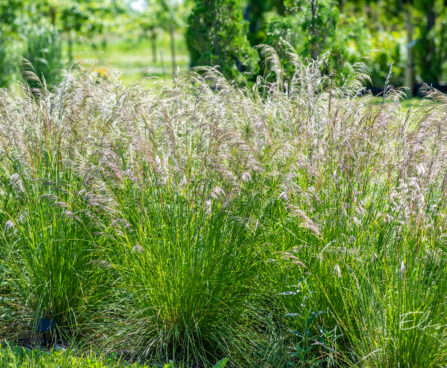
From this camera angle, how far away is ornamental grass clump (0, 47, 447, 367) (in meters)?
2.56

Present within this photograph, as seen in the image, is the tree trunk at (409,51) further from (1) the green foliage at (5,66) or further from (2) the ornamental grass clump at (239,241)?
(2) the ornamental grass clump at (239,241)

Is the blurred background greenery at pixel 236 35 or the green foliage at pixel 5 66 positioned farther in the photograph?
the green foliage at pixel 5 66

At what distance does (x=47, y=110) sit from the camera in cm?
345

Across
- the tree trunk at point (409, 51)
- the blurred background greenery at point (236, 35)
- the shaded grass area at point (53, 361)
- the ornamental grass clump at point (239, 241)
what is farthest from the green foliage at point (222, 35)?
the tree trunk at point (409, 51)

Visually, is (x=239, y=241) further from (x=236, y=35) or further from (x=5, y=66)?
(x=5, y=66)

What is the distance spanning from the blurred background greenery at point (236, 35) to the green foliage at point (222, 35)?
13 millimetres

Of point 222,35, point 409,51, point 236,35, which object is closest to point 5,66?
point 222,35

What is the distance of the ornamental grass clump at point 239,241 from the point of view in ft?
8.41

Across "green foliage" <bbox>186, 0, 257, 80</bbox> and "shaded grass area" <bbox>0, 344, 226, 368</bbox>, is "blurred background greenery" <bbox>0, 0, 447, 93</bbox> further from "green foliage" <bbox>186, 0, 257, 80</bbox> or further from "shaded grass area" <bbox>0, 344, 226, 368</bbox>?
"shaded grass area" <bbox>0, 344, 226, 368</bbox>

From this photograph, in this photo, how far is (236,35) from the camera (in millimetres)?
6816

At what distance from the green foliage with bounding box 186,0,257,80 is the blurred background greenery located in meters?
0.01

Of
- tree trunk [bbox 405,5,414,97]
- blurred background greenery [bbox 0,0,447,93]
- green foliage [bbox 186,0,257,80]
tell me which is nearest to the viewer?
blurred background greenery [bbox 0,0,447,93]

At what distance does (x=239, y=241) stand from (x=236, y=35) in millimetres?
4409

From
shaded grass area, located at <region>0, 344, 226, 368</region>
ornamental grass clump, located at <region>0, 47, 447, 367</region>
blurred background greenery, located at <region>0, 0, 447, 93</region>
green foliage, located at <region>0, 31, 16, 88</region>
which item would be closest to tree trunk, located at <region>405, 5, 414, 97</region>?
blurred background greenery, located at <region>0, 0, 447, 93</region>
